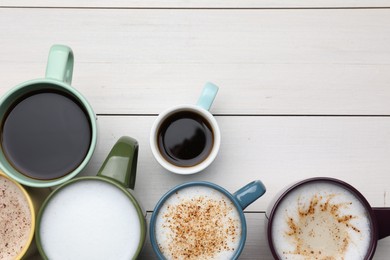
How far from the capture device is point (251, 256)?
0.70m

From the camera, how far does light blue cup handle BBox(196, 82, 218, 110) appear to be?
0.68 meters

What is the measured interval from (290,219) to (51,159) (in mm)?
336

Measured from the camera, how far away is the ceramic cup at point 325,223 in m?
0.64

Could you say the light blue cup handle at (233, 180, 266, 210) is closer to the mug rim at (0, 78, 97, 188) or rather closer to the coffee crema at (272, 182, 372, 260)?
the coffee crema at (272, 182, 372, 260)

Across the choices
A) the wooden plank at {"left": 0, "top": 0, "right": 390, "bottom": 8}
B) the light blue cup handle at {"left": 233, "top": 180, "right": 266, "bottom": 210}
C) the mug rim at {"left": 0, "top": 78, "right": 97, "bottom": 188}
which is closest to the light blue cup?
the light blue cup handle at {"left": 233, "top": 180, "right": 266, "bottom": 210}

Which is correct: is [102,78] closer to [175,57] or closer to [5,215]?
[175,57]

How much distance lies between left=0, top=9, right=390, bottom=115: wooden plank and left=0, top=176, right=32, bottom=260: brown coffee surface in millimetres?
174

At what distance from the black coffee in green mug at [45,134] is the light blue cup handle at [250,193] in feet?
0.71

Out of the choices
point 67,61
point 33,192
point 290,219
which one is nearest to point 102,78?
point 67,61

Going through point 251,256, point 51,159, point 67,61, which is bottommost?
point 251,256

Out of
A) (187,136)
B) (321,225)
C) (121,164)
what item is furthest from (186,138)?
(321,225)

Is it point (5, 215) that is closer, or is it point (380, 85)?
point (5, 215)

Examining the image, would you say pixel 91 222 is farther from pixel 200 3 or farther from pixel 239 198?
pixel 200 3

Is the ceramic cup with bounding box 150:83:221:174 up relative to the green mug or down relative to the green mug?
up
